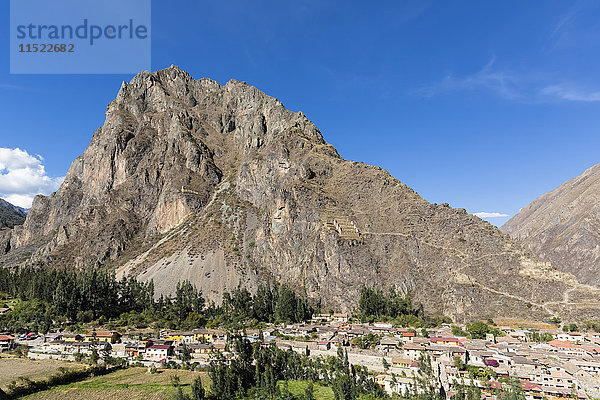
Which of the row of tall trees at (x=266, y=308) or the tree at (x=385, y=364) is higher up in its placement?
the row of tall trees at (x=266, y=308)

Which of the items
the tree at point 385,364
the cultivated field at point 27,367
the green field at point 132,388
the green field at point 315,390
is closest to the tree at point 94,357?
the cultivated field at point 27,367

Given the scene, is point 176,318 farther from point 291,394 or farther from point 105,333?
point 291,394

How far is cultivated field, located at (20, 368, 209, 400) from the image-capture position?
2122 inches

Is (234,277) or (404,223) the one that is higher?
(404,223)

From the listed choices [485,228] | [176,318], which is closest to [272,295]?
[176,318]

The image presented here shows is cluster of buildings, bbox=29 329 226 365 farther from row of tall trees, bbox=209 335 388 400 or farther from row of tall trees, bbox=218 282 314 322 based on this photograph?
row of tall trees, bbox=218 282 314 322

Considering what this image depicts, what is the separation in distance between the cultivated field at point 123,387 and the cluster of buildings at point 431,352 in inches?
336

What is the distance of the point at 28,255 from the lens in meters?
198

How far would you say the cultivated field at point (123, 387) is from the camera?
53906mm

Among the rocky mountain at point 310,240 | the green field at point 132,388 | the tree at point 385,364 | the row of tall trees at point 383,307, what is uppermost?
the rocky mountain at point 310,240

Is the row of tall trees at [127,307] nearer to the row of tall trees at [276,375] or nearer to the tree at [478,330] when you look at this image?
the row of tall trees at [276,375]

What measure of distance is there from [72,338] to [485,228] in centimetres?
11586

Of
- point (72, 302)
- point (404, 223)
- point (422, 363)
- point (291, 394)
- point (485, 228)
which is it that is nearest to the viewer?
point (291, 394)

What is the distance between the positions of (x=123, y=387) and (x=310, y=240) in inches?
3386
